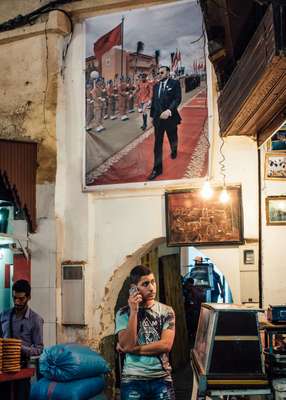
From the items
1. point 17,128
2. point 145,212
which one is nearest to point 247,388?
point 145,212

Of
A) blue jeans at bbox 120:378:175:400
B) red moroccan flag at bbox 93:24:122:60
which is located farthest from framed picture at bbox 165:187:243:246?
blue jeans at bbox 120:378:175:400

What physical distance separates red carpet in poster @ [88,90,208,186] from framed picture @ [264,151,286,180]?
2.50 feet

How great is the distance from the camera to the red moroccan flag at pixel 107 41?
7.47 metres

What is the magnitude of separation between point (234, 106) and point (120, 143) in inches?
91.6

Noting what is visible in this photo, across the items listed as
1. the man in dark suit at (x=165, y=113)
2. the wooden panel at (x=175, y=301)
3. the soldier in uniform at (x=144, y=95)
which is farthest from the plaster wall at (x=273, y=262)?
the wooden panel at (x=175, y=301)

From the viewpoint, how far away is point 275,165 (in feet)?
22.1

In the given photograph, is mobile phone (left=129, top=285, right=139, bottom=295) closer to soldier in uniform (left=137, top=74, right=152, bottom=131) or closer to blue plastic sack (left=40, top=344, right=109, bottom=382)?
blue plastic sack (left=40, top=344, right=109, bottom=382)

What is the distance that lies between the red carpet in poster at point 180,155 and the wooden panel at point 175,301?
360 cm

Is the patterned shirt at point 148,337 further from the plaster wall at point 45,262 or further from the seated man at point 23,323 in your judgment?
the plaster wall at point 45,262

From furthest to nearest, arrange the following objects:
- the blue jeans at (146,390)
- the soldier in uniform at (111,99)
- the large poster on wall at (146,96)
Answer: the soldier in uniform at (111,99)
the large poster on wall at (146,96)
the blue jeans at (146,390)

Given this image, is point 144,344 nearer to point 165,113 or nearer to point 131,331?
point 131,331

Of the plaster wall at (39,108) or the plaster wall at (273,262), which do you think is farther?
the plaster wall at (39,108)

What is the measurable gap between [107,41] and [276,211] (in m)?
3.25

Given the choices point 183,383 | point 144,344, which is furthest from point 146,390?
point 183,383
